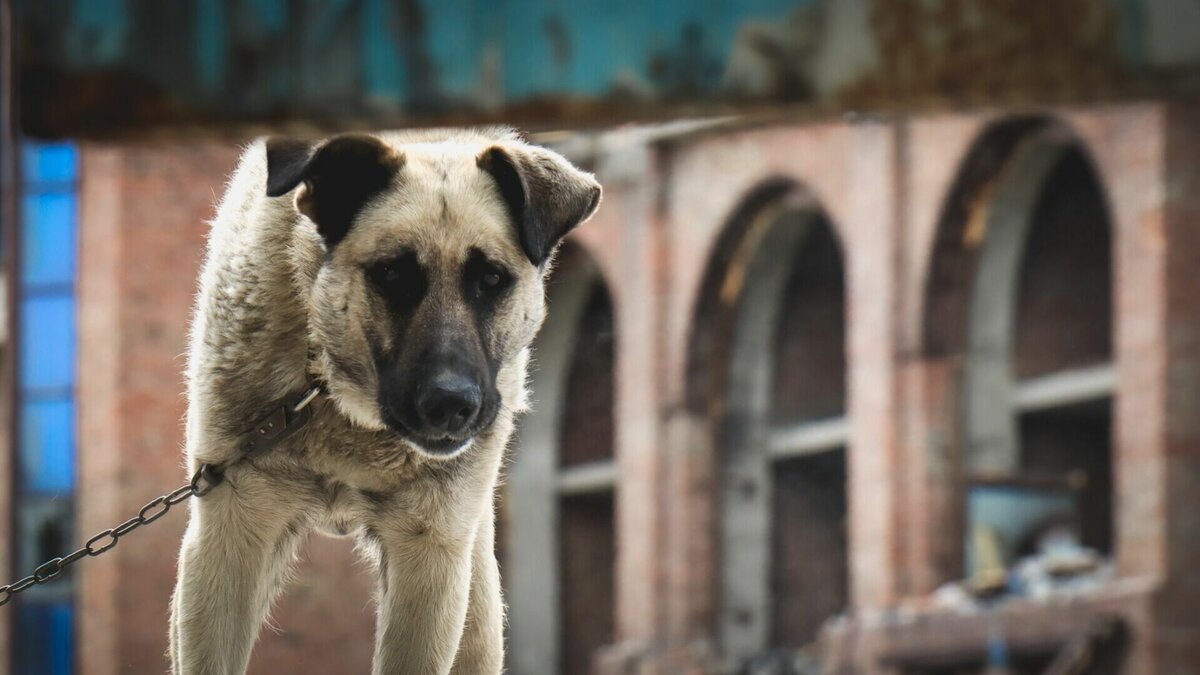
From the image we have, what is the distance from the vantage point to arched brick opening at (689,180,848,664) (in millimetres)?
32781

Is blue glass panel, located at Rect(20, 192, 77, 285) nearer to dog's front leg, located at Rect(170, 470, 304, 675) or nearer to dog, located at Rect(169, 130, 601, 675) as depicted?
dog, located at Rect(169, 130, 601, 675)

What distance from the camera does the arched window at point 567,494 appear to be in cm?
3584

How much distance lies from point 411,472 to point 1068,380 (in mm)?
19899

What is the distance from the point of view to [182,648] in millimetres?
7652

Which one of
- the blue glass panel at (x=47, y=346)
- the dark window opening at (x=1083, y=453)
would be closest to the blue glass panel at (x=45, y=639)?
the blue glass panel at (x=47, y=346)

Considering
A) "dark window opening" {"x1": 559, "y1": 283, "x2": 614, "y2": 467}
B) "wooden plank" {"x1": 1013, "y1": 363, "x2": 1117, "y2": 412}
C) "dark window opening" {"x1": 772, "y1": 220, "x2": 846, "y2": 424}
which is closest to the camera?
"wooden plank" {"x1": 1013, "y1": 363, "x2": 1117, "y2": 412}

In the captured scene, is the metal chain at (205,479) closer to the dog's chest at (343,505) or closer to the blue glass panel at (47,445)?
the dog's chest at (343,505)

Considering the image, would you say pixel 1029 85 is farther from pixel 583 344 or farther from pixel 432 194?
pixel 583 344

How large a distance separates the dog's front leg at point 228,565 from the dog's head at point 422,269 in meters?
0.52

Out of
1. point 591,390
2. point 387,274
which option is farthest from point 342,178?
point 591,390

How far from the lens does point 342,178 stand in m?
7.16

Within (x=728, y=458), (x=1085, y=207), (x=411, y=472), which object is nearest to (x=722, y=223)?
(x=728, y=458)

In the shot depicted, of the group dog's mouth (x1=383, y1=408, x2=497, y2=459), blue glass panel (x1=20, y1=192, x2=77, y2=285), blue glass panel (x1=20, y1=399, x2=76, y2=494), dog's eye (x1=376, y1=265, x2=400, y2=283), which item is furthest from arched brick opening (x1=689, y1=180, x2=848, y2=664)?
dog's mouth (x1=383, y1=408, x2=497, y2=459)

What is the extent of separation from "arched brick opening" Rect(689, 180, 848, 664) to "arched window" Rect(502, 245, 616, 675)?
2.99 metres
